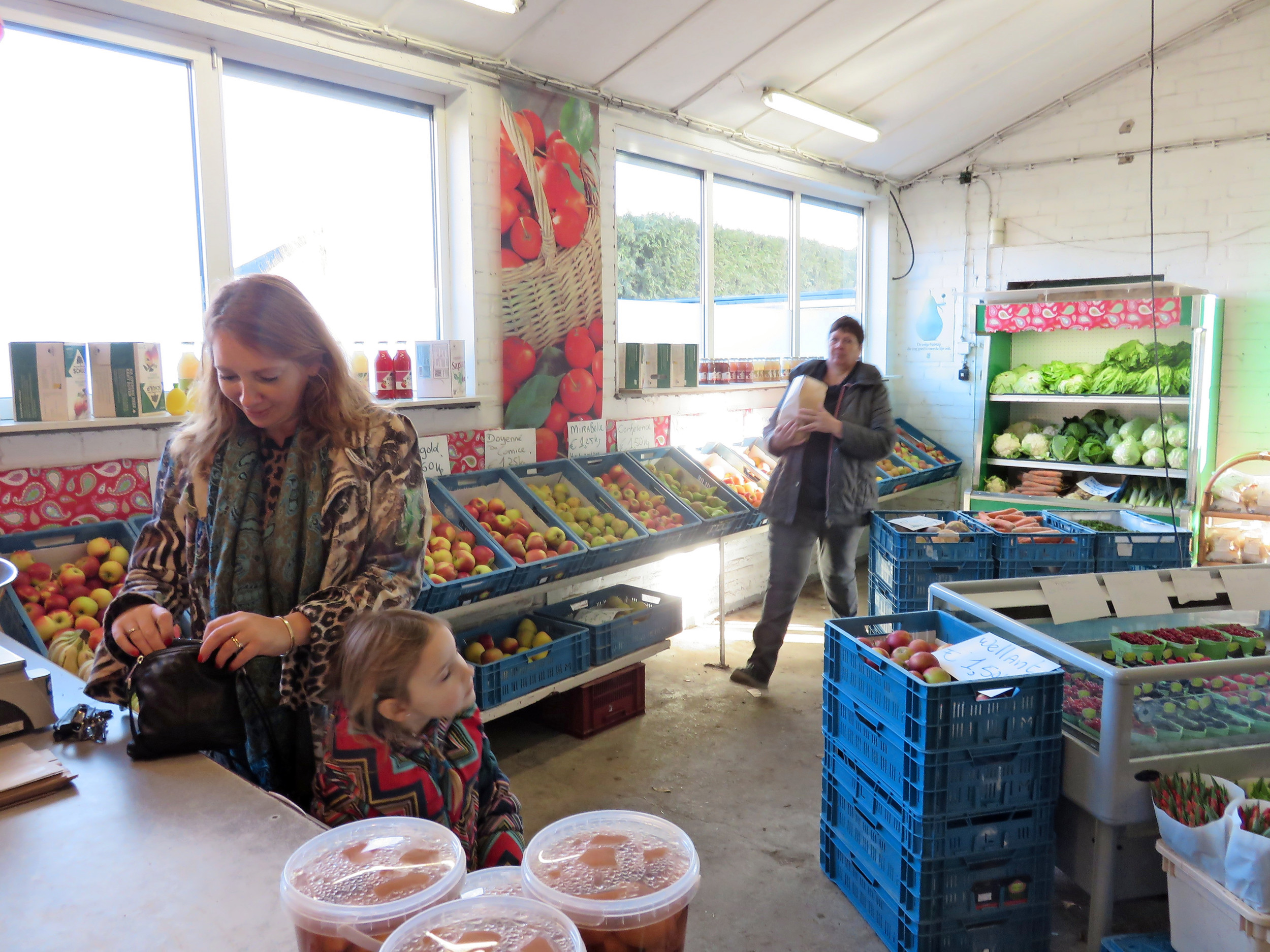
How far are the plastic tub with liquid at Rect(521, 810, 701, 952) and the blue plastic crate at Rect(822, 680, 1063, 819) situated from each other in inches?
59.2

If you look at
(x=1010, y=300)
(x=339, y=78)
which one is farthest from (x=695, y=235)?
(x=339, y=78)

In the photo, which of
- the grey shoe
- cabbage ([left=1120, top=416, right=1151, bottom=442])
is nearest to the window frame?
the grey shoe

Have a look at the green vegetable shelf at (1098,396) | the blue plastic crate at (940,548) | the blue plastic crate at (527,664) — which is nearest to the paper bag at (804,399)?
the blue plastic crate at (940,548)

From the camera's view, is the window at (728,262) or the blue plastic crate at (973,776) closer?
the blue plastic crate at (973,776)

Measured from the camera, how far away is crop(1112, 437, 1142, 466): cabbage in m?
5.90

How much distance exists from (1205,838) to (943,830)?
593 millimetres

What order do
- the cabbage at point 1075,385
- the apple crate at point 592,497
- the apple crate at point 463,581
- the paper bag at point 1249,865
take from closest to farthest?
the paper bag at point 1249,865
the apple crate at point 463,581
the apple crate at point 592,497
the cabbage at point 1075,385

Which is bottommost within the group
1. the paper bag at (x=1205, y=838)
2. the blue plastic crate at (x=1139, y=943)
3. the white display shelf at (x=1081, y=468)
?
the blue plastic crate at (x=1139, y=943)

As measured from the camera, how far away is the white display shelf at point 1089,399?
18.9 ft

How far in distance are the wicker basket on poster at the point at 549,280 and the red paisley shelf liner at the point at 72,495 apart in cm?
196

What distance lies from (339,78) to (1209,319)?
220 inches

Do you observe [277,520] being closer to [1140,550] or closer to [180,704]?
[180,704]

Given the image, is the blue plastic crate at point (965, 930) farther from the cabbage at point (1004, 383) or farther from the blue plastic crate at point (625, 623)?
the cabbage at point (1004, 383)

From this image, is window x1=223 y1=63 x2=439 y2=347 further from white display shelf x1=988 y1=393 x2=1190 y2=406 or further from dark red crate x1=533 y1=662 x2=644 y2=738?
white display shelf x1=988 y1=393 x2=1190 y2=406
